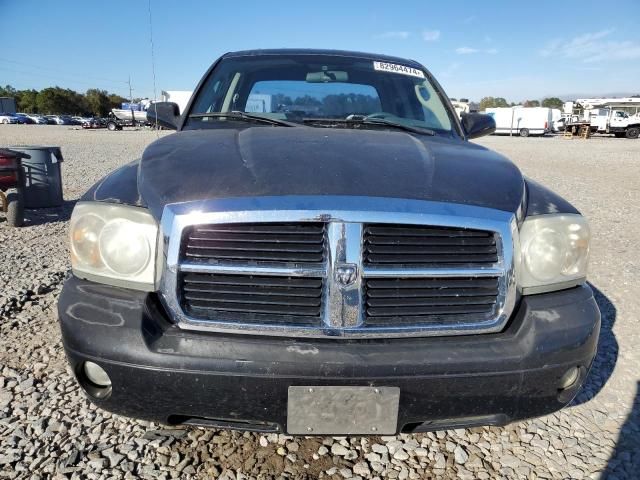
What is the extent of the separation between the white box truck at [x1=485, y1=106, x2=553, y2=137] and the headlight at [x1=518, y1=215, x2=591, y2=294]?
1947 inches

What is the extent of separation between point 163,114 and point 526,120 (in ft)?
167

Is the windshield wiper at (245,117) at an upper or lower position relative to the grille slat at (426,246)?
upper

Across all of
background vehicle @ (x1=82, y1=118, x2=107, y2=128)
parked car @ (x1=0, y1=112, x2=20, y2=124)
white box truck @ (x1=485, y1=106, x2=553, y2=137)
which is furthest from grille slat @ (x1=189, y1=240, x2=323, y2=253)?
parked car @ (x1=0, y1=112, x2=20, y2=124)

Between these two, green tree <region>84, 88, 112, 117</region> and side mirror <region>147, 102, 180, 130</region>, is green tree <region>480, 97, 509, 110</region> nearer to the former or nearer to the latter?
green tree <region>84, 88, 112, 117</region>

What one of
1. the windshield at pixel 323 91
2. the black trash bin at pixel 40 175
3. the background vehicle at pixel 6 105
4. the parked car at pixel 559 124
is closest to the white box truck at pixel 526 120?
the parked car at pixel 559 124

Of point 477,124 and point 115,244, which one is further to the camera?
point 477,124

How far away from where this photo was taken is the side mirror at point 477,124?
325cm

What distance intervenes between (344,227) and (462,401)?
2.41ft

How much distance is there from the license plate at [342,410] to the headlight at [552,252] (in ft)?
2.30

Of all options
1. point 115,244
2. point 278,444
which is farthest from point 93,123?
point 278,444

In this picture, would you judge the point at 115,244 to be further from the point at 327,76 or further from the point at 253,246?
the point at 327,76

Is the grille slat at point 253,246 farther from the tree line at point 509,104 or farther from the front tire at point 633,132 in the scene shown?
the tree line at point 509,104

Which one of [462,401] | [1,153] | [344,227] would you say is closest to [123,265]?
[344,227]

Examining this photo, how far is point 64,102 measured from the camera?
96812 millimetres
